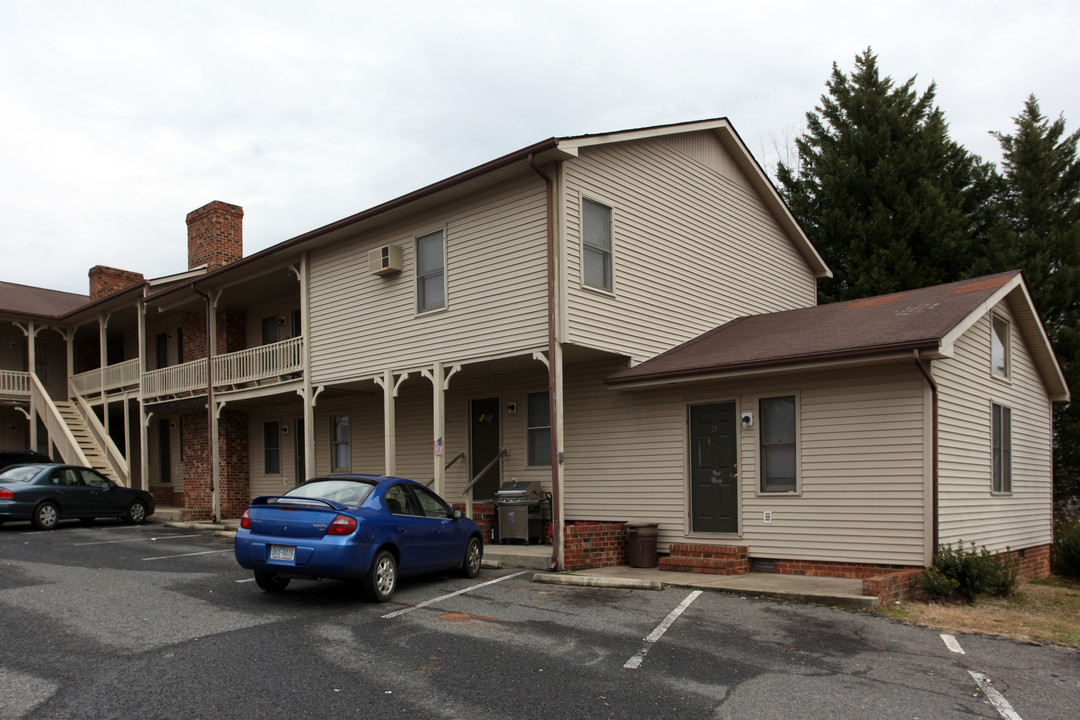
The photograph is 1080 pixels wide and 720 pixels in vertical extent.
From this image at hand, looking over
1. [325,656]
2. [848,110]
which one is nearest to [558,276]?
[325,656]

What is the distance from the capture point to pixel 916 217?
22891mm

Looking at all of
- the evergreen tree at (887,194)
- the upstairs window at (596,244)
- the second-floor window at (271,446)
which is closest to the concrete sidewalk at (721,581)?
the upstairs window at (596,244)

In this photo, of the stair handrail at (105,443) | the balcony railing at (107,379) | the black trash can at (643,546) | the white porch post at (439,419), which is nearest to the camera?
the black trash can at (643,546)

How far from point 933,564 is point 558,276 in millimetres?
6552

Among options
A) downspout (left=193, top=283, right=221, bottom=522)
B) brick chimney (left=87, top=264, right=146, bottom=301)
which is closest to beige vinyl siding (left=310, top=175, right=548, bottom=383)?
downspout (left=193, top=283, right=221, bottom=522)

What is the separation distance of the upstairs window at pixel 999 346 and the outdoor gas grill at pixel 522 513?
783cm

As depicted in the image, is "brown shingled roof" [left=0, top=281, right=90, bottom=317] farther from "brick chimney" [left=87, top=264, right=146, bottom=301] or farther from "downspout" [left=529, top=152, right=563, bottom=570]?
"downspout" [left=529, top=152, right=563, bottom=570]

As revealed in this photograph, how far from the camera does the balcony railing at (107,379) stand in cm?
2453

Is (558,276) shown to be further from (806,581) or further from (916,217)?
(916,217)

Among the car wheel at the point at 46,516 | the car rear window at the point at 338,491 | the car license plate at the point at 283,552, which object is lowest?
the car wheel at the point at 46,516

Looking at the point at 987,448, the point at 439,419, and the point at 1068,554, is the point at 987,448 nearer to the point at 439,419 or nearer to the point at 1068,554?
the point at 1068,554

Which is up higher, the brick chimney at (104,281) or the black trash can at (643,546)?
the brick chimney at (104,281)

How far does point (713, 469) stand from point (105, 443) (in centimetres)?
1920

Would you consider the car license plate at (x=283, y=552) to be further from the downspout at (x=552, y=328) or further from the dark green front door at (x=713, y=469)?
the dark green front door at (x=713, y=469)
